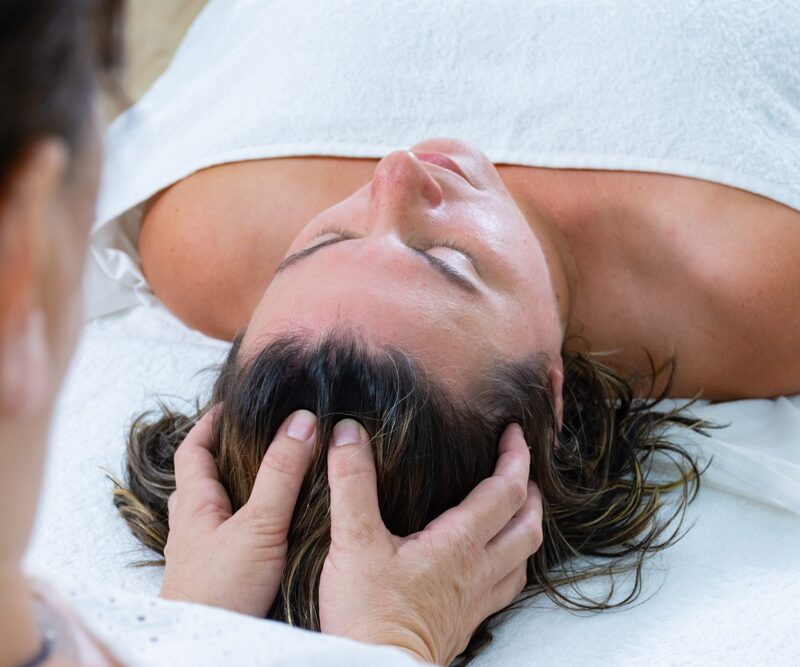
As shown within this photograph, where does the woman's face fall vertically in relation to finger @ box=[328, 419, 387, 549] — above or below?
above

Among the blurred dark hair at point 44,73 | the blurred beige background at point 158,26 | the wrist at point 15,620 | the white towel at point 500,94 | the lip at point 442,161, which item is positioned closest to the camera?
the blurred dark hair at point 44,73

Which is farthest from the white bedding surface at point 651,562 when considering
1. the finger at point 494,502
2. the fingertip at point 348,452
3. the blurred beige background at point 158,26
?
the blurred beige background at point 158,26

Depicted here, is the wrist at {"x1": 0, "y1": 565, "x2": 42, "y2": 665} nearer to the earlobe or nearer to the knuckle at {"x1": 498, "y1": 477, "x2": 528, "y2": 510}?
the knuckle at {"x1": 498, "y1": 477, "x2": 528, "y2": 510}

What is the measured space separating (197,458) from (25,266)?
641 mm

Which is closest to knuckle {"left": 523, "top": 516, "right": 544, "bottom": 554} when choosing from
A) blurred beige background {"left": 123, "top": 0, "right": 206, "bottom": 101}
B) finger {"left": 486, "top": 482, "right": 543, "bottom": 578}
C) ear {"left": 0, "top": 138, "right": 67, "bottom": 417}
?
finger {"left": 486, "top": 482, "right": 543, "bottom": 578}

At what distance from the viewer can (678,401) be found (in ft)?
4.22

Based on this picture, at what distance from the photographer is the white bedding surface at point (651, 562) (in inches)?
37.7

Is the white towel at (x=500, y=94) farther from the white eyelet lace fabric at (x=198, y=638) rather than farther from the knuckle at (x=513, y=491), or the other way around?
the white eyelet lace fabric at (x=198, y=638)

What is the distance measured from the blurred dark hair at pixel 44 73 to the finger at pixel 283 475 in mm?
516

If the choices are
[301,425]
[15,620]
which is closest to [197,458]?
[301,425]

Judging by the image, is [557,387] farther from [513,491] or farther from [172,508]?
[172,508]

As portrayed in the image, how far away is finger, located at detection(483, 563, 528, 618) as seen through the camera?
0.95m

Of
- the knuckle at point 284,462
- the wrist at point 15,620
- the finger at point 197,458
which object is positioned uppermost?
the wrist at point 15,620

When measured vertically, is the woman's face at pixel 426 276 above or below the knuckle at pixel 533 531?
above
